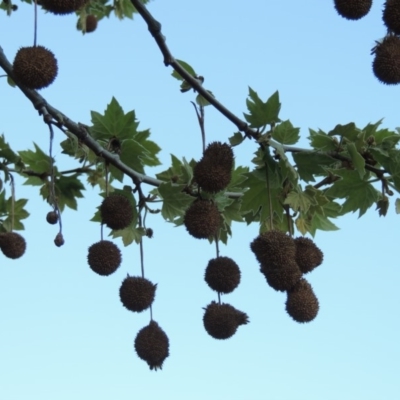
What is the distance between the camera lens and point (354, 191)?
4.73m

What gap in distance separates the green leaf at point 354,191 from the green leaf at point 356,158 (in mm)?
164

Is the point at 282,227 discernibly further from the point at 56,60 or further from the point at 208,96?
the point at 56,60

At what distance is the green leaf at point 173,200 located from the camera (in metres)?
4.74

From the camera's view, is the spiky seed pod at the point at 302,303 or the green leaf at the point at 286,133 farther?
the green leaf at the point at 286,133

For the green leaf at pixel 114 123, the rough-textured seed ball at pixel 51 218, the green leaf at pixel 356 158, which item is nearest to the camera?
the green leaf at pixel 356 158

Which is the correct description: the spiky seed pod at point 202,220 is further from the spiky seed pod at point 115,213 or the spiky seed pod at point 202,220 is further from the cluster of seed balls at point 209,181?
the spiky seed pod at point 115,213

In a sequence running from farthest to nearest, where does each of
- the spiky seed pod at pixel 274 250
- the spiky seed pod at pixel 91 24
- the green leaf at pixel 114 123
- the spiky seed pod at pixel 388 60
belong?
1. the spiky seed pod at pixel 91 24
2. the green leaf at pixel 114 123
3. the spiky seed pod at pixel 274 250
4. the spiky seed pod at pixel 388 60

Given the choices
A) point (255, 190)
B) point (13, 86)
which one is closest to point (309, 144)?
point (255, 190)

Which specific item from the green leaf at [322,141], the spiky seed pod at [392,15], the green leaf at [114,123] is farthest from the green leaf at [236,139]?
the spiky seed pod at [392,15]

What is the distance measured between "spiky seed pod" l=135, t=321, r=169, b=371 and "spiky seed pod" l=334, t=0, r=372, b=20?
182cm

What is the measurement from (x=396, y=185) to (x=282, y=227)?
2.28 ft

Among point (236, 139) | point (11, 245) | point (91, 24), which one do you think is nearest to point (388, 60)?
point (236, 139)

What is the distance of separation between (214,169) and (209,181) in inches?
2.2

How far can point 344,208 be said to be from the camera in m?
4.84
